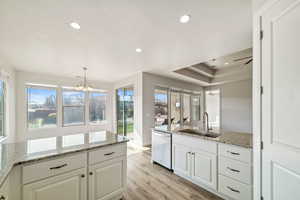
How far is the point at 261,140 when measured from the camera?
51.8 inches

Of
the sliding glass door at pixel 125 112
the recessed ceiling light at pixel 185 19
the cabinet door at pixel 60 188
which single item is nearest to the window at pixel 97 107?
the sliding glass door at pixel 125 112

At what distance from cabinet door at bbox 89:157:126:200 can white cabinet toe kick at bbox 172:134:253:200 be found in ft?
3.86

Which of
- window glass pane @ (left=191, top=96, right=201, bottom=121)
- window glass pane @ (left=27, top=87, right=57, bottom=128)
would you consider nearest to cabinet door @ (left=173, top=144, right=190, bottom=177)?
window glass pane @ (left=191, top=96, right=201, bottom=121)

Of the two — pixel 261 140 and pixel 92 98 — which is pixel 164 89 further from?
pixel 261 140

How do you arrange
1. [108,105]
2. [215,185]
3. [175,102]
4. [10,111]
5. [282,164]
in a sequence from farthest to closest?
1. [108,105]
2. [175,102]
3. [10,111]
4. [215,185]
5. [282,164]

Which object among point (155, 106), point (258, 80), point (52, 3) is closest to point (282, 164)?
point (258, 80)

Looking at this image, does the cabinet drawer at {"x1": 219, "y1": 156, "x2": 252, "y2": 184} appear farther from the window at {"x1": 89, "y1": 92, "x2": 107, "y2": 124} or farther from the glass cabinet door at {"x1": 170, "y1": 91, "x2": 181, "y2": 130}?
the window at {"x1": 89, "y1": 92, "x2": 107, "y2": 124}

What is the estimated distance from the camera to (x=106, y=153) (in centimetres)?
170

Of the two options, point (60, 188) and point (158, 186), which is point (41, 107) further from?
point (158, 186)

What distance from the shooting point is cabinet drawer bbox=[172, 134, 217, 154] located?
2037mm

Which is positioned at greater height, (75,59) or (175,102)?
(75,59)

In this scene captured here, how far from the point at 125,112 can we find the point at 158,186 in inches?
157

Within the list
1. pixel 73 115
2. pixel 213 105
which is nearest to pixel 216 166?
Result: pixel 73 115

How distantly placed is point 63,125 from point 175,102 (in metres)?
A: 4.85
